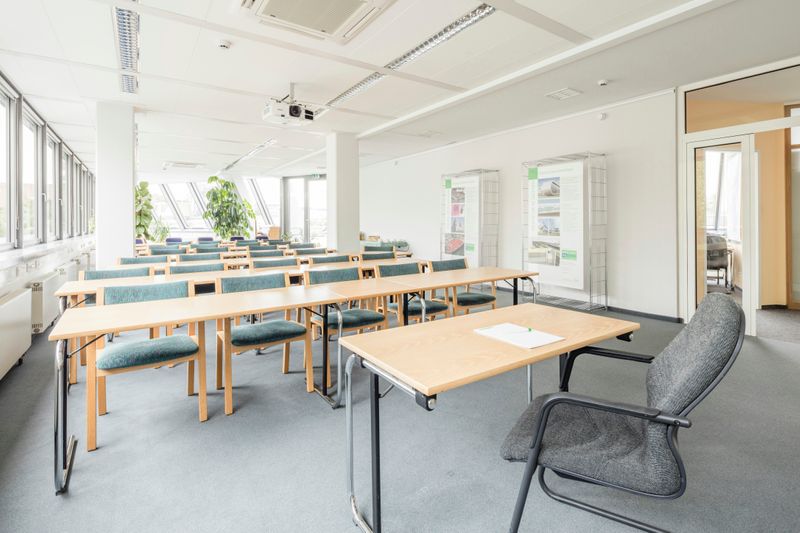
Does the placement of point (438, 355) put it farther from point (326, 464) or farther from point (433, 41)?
point (433, 41)

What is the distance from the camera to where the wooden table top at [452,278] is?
3.64 meters

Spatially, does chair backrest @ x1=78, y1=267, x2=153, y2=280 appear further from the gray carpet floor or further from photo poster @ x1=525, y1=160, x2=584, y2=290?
photo poster @ x1=525, y1=160, x2=584, y2=290

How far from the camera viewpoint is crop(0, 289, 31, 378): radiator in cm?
323

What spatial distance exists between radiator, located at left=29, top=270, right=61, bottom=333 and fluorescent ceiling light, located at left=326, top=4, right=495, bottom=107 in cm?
408

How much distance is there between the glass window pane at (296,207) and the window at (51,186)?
7.51 m

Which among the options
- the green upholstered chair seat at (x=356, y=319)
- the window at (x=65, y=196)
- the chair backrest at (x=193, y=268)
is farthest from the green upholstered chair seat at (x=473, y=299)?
the window at (x=65, y=196)

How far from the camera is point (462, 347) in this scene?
1.81 m

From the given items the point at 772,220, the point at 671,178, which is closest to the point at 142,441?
the point at 671,178

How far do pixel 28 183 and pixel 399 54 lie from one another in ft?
17.8

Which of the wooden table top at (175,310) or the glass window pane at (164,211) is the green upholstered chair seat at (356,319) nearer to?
the wooden table top at (175,310)

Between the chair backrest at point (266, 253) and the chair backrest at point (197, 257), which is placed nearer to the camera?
the chair backrest at point (197, 257)

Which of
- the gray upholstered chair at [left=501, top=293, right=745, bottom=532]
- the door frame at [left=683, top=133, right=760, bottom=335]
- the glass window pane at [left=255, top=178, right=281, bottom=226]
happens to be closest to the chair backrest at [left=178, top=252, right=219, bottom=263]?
the gray upholstered chair at [left=501, top=293, right=745, bottom=532]

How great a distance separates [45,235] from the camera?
659cm

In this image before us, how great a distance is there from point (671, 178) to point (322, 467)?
17.7 feet
